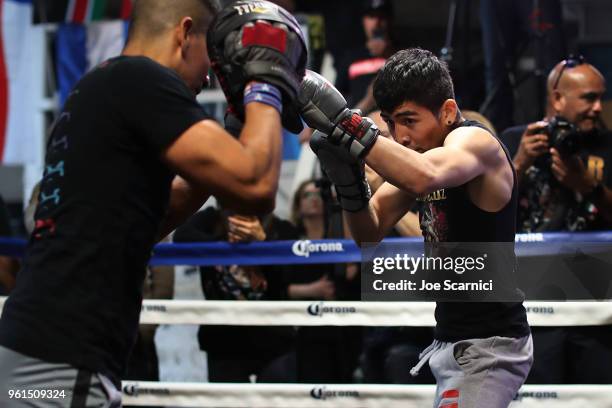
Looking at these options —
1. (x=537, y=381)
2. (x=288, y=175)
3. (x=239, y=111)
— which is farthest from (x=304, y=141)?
(x=239, y=111)

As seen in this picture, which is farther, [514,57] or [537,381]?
[514,57]

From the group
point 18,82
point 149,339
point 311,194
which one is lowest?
point 149,339

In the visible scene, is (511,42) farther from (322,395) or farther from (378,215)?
(378,215)

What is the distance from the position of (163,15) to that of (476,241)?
1.51m

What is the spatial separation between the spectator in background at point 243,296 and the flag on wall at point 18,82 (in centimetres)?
311

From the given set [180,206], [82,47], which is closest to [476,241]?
[180,206]

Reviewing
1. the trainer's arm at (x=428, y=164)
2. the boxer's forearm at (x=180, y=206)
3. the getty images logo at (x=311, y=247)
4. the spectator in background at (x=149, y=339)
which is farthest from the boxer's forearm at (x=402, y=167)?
the spectator in background at (x=149, y=339)

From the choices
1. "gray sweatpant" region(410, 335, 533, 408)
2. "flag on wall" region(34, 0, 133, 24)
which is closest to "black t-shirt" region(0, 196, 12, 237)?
"flag on wall" region(34, 0, 133, 24)

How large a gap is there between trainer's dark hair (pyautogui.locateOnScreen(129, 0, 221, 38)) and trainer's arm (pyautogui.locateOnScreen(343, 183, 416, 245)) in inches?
46.3

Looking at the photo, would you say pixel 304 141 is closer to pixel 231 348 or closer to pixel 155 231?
pixel 231 348

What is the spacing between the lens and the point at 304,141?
740cm

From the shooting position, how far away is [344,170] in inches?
144

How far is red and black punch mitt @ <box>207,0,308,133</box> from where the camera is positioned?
2764mm

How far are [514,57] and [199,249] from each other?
275 cm
